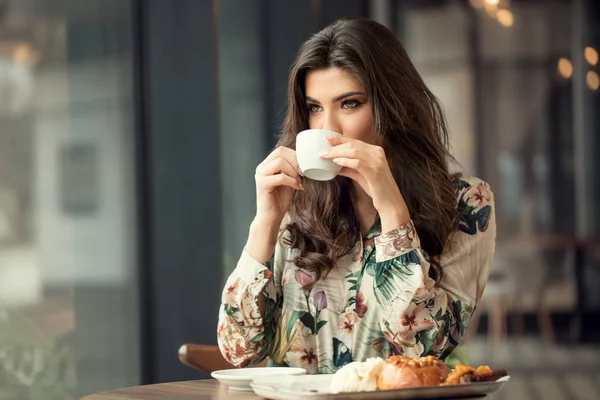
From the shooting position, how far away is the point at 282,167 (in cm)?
167

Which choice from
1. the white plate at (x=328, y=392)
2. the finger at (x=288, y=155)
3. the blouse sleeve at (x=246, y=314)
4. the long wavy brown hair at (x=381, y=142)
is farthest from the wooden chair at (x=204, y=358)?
the white plate at (x=328, y=392)

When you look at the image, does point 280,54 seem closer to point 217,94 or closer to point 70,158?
point 217,94

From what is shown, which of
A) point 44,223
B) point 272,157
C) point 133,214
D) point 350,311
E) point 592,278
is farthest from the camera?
point 592,278

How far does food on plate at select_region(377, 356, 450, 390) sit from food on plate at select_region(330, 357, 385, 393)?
1 cm

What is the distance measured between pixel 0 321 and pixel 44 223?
281 millimetres

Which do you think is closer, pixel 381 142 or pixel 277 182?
pixel 277 182

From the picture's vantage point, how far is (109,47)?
2643mm

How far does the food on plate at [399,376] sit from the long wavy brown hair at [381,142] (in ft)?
1.91

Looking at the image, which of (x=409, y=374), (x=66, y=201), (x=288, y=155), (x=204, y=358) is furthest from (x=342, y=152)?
(x=66, y=201)

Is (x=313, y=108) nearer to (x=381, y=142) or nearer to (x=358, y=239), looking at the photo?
(x=381, y=142)

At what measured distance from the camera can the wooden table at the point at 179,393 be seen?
1372 millimetres

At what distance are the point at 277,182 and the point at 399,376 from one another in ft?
1.79

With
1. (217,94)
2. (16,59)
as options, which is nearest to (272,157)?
(16,59)

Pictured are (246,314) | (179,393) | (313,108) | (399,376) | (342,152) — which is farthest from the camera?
(313,108)
